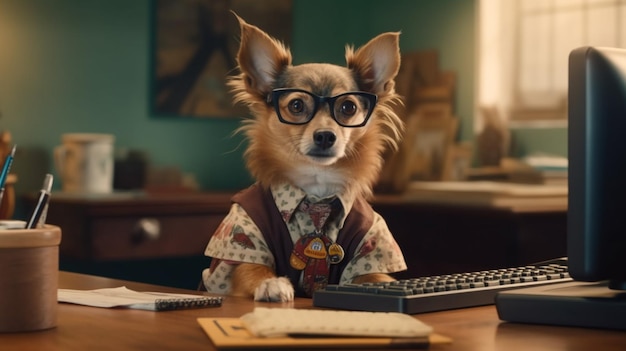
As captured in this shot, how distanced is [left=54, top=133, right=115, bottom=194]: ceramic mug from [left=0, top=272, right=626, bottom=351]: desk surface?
223 cm

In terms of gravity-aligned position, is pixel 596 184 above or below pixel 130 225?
above

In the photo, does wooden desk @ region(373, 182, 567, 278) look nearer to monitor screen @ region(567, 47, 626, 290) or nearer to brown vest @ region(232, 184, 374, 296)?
brown vest @ region(232, 184, 374, 296)

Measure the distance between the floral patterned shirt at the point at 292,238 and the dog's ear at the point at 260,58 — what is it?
20 cm

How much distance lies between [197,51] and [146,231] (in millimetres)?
974

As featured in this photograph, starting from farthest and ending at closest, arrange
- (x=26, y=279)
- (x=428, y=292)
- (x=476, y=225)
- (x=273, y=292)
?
(x=476, y=225)
(x=273, y=292)
(x=428, y=292)
(x=26, y=279)

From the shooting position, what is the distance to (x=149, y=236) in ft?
10.2

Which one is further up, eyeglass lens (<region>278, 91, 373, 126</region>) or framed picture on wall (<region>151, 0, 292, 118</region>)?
framed picture on wall (<region>151, 0, 292, 118</region>)

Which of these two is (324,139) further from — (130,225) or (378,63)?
(130,225)

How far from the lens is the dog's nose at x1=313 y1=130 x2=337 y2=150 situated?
1.52 m

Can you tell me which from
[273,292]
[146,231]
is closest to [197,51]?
[146,231]

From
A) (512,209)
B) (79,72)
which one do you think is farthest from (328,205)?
(79,72)

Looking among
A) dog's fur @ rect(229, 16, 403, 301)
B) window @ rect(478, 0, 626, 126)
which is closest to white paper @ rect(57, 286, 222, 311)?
dog's fur @ rect(229, 16, 403, 301)

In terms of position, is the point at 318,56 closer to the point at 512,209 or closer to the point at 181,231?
the point at 181,231

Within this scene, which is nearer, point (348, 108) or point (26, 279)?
point (26, 279)
